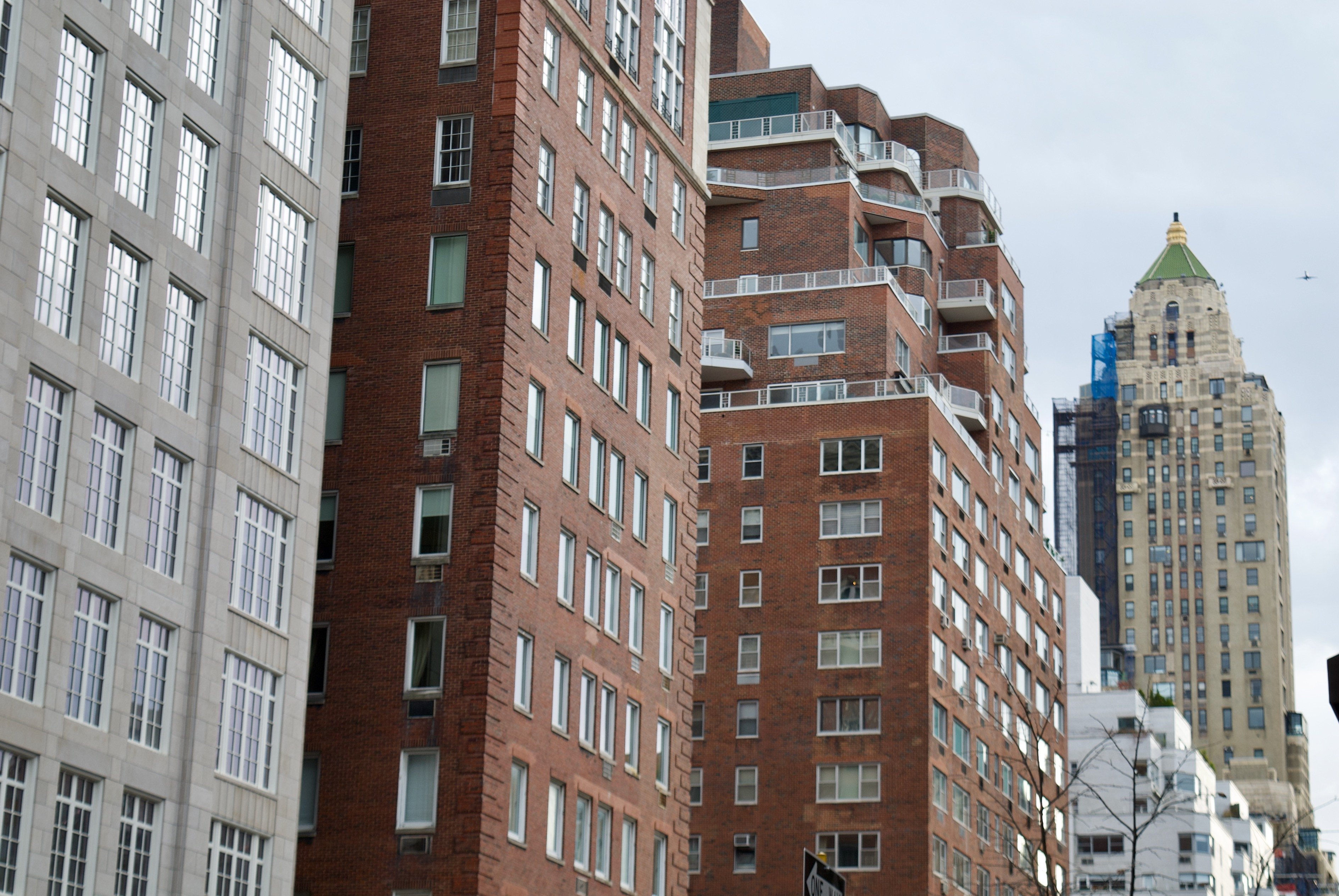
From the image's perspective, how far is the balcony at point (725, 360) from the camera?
95188mm

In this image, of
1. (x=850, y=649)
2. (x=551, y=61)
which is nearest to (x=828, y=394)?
(x=850, y=649)

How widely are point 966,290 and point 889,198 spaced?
736cm

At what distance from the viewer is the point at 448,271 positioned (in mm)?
55188

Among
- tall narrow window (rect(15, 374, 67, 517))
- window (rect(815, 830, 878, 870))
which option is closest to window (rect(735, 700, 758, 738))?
window (rect(815, 830, 878, 870))

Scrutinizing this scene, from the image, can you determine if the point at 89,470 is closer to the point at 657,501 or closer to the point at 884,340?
the point at 657,501

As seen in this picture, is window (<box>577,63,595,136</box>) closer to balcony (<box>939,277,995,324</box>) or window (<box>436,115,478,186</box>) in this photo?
window (<box>436,115,478,186</box>)

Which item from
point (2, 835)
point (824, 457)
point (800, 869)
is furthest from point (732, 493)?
point (2, 835)

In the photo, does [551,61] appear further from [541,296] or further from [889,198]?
[889,198]

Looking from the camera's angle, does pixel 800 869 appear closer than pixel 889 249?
Yes

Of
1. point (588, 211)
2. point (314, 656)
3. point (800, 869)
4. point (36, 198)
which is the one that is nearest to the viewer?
point (36, 198)

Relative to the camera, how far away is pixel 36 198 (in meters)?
37.4

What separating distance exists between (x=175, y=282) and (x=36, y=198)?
15.8 feet

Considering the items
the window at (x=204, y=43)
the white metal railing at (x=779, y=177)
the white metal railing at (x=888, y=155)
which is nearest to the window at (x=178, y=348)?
the window at (x=204, y=43)

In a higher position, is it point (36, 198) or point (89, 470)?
point (36, 198)
